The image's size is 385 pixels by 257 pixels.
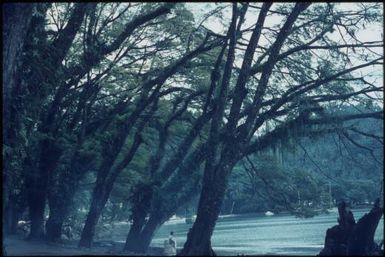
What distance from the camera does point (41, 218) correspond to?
23125 mm

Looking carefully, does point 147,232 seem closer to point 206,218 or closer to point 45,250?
point 45,250

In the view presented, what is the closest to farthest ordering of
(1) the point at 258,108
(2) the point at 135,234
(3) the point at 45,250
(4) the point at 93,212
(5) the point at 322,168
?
(1) the point at 258,108 → (3) the point at 45,250 → (4) the point at 93,212 → (2) the point at 135,234 → (5) the point at 322,168

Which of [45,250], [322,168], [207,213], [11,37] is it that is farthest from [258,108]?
[322,168]

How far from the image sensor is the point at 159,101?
2156 cm

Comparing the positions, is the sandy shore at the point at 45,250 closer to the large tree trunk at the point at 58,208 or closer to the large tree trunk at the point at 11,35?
the large tree trunk at the point at 58,208

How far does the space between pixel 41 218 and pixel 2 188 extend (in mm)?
11825

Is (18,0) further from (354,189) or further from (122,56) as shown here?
(354,189)

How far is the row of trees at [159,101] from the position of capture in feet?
44.3

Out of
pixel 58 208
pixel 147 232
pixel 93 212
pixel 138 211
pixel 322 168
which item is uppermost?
pixel 322 168

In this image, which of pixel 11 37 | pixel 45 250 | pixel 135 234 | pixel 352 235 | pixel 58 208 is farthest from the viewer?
pixel 58 208

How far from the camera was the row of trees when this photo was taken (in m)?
13.5

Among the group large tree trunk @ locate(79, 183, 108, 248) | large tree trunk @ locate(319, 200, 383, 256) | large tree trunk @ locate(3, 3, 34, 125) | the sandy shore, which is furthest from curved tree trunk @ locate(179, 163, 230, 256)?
large tree trunk @ locate(79, 183, 108, 248)

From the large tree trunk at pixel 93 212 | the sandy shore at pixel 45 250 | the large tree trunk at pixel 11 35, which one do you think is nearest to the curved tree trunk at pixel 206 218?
the sandy shore at pixel 45 250

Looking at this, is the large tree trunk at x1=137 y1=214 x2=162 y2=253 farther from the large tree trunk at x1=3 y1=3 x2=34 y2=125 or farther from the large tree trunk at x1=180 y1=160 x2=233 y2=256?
the large tree trunk at x1=3 y1=3 x2=34 y2=125
